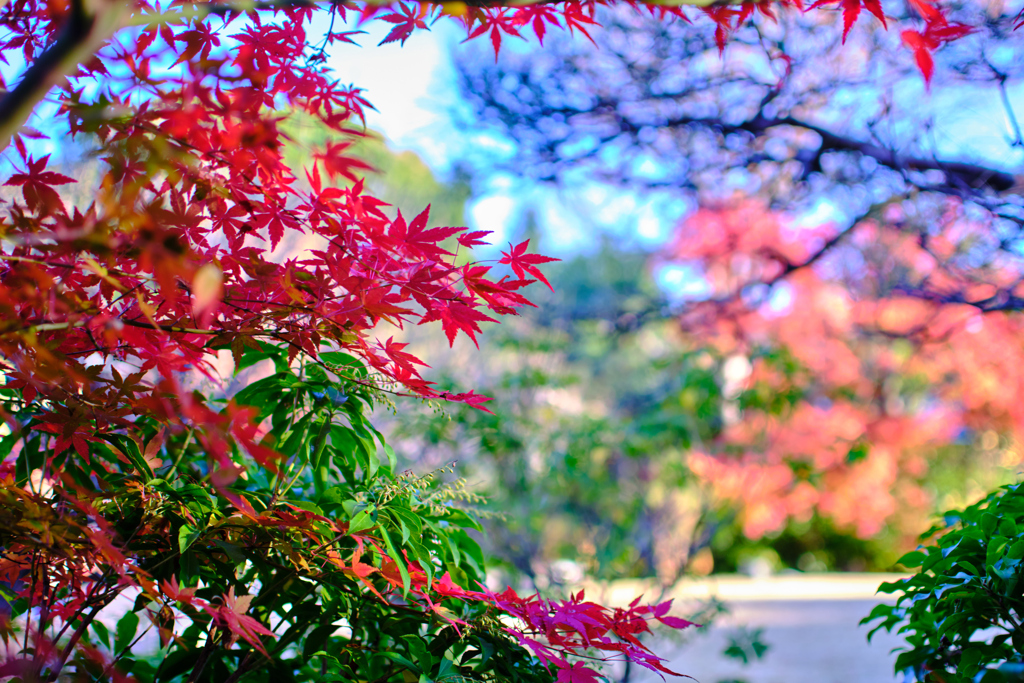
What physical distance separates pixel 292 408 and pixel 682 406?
2970 mm

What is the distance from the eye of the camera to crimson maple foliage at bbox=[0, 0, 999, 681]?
3.06ft

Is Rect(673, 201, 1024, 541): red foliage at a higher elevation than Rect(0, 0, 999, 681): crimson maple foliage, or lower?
higher

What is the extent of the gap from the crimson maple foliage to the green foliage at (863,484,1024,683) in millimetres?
567

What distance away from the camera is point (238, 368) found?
1.17 m

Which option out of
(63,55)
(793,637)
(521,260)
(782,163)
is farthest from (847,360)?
(63,55)

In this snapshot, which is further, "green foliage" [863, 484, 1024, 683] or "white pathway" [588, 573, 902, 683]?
"white pathway" [588, 573, 902, 683]

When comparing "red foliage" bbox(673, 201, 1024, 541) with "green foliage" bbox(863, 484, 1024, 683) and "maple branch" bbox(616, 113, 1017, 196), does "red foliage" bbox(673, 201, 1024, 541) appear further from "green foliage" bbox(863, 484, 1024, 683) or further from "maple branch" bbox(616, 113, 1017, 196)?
"green foliage" bbox(863, 484, 1024, 683)

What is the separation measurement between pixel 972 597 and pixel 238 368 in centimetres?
134

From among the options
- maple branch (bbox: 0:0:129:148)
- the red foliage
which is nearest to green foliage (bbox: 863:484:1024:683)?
maple branch (bbox: 0:0:129:148)

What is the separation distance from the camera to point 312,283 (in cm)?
105

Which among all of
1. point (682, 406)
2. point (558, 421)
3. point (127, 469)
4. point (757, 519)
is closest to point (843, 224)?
point (682, 406)

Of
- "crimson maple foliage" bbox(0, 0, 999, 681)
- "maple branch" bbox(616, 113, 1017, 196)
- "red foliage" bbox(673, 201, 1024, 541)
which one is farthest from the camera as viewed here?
"red foliage" bbox(673, 201, 1024, 541)

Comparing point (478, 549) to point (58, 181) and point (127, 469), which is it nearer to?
point (127, 469)

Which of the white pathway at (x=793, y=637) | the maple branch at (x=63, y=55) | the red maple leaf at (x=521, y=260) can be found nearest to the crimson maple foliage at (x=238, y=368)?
the red maple leaf at (x=521, y=260)
